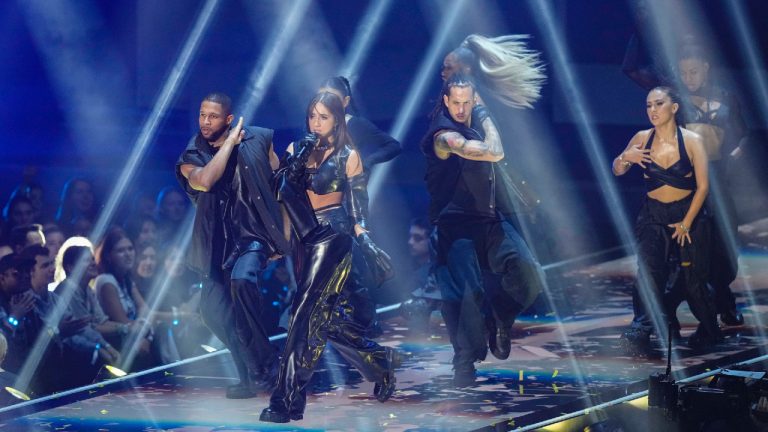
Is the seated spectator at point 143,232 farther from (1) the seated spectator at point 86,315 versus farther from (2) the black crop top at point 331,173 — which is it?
(2) the black crop top at point 331,173

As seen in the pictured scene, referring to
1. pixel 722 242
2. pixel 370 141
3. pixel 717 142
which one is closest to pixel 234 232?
pixel 370 141

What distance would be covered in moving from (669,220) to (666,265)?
0.27m

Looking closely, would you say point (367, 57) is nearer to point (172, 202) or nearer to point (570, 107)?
point (570, 107)

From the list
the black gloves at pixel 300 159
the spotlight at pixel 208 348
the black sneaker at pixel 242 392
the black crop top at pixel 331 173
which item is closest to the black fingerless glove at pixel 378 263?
the black crop top at pixel 331 173

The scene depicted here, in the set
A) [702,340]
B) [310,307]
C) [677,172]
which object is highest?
[677,172]

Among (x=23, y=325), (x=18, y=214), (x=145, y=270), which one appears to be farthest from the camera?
(x=18, y=214)

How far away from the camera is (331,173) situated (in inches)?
247

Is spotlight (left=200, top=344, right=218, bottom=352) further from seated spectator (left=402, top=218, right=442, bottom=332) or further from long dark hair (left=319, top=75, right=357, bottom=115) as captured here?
long dark hair (left=319, top=75, right=357, bottom=115)

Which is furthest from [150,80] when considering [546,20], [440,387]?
[440,387]

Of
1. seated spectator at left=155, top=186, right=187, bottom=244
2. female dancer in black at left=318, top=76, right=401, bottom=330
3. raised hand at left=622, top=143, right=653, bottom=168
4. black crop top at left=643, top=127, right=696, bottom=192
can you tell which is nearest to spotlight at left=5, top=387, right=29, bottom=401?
female dancer in black at left=318, top=76, right=401, bottom=330

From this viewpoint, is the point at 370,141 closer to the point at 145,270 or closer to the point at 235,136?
the point at 235,136

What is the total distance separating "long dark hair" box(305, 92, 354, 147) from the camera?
616cm

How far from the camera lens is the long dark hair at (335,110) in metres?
6.16

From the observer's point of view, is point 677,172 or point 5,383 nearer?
point 5,383
